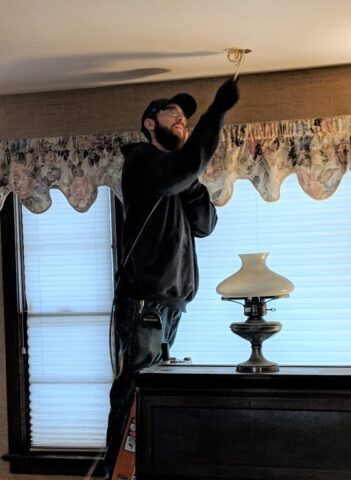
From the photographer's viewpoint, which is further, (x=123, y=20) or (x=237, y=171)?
(x=237, y=171)

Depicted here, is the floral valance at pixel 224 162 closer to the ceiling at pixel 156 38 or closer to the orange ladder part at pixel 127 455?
the ceiling at pixel 156 38

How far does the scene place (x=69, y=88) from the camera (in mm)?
3561

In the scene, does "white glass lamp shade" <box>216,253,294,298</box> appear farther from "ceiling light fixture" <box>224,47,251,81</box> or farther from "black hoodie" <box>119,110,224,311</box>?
"ceiling light fixture" <box>224,47,251,81</box>

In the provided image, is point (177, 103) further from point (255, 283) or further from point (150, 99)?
point (255, 283)

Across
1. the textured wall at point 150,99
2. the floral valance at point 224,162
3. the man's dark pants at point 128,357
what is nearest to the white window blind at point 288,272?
the floral valance at point 224,162

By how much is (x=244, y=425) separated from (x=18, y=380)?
4.97 ft

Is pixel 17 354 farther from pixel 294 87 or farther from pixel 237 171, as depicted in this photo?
pixel 294 87

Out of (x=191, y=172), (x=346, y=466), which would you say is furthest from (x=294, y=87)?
(x=346, y=466)

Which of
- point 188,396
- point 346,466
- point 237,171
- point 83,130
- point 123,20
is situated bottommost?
point 346,466

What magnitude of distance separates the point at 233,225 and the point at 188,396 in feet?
3.69

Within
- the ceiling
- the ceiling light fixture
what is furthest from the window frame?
the ceiling light fixture

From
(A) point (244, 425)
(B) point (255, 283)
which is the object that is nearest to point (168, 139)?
(B) point (255, 283)

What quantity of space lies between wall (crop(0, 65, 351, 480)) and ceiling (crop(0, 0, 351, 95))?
0.06 m

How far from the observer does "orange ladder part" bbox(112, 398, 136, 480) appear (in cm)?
291
